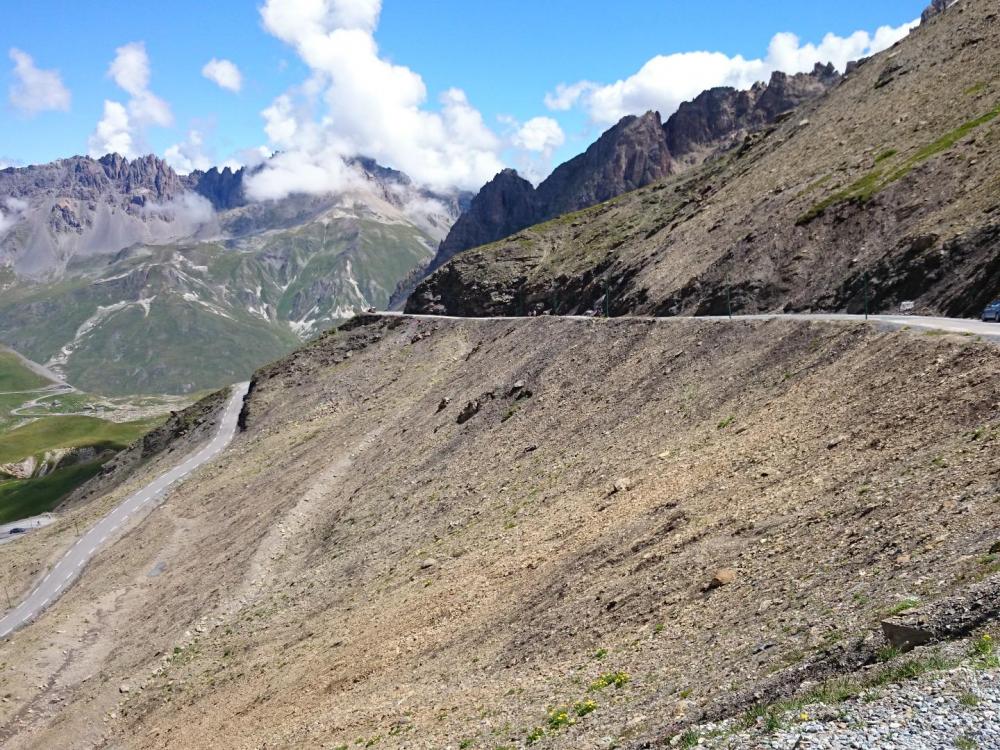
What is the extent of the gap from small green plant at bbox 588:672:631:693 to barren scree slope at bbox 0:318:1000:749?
15 cm

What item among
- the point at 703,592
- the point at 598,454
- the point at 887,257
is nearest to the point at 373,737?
the point at 703,592

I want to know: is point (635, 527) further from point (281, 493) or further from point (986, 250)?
point (281, 493)

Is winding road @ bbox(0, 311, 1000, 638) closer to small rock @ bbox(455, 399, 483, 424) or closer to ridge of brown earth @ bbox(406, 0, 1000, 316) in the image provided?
ridge of brown earth @ bbox(406, 0, 1000, 316)

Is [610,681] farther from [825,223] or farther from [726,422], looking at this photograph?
[825,223]

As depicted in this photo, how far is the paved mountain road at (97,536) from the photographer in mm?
63031

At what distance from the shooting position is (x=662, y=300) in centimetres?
5916

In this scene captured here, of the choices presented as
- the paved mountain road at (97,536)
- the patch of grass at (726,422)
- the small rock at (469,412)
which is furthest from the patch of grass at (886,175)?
the paved mountain road at (97,536)

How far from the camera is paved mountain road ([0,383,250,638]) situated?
6303cm

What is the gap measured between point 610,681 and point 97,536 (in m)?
71.6

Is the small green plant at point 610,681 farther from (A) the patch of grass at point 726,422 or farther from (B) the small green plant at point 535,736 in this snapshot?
(A) the patch of grass at point 726,422

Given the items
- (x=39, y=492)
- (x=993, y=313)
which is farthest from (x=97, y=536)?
(x=39, y=492)

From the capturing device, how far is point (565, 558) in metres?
26.0

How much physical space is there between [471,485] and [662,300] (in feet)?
84.7

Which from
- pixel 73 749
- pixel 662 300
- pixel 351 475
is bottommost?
pixel 73 749
